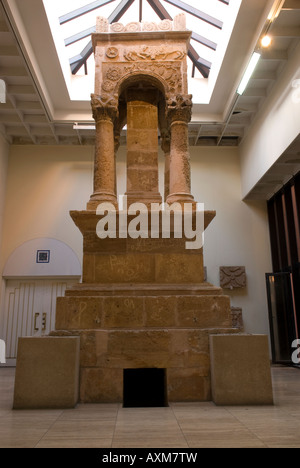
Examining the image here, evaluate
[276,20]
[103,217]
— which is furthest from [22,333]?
[276,20]

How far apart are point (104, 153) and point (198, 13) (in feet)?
18.4

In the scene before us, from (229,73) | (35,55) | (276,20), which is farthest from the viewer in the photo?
(229,73)

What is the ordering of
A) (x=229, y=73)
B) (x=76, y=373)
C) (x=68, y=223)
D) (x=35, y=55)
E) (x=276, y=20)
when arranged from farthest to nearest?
(x=68, y=223) → (x=229, y=73) → (x=35, y=55) → (x=276, y=20) → (x=76, y=373)

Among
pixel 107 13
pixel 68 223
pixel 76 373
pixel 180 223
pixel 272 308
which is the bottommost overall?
pixel 76 373

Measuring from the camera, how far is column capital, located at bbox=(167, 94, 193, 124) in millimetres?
5867

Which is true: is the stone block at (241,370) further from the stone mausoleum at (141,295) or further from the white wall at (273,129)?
the white wall at (273,129)

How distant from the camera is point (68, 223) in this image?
36.1 feet

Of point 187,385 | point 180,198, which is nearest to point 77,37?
point 180,198

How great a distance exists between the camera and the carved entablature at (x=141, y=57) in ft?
19.8

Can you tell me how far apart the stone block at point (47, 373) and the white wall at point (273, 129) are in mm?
5972

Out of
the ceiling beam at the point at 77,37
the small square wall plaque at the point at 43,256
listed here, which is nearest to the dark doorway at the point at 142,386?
the small square wall plaque at the point at 43,256

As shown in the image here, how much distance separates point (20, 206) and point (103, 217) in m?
6.69

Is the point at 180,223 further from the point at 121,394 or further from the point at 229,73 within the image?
the point at 229,73

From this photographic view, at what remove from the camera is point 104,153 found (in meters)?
5.73
